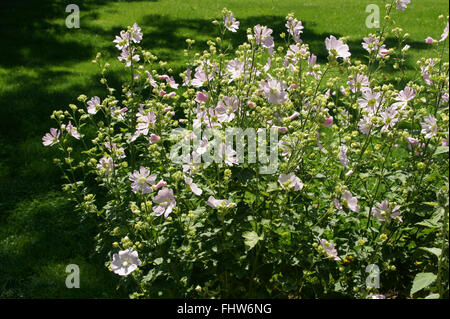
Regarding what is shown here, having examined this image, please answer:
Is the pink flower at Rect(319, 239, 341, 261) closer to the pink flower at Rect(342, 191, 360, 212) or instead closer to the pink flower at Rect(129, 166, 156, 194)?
the pink flower at Rect(342, 191, 360, 212)

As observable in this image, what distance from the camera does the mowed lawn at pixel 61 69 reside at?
296cm

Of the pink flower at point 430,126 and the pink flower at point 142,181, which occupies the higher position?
the pink flower at point 430,126

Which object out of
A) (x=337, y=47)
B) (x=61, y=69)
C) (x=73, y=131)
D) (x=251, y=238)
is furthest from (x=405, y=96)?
(x=61, y=69)

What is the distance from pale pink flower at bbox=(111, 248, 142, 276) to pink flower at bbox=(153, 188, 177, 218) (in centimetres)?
20

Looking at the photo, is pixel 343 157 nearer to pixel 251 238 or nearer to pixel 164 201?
pixel 251 238

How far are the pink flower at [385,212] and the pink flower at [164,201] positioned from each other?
2.97 feet

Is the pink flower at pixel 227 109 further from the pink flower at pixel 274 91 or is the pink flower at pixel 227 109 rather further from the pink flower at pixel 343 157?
the pink flower at pixel 343 157

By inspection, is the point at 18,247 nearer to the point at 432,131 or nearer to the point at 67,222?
the point at 67,222

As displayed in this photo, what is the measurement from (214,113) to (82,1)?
27.8ft

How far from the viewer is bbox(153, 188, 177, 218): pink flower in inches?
77.0

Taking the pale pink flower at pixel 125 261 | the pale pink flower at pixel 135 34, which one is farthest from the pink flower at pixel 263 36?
the pale pink flower at pixel 125 261

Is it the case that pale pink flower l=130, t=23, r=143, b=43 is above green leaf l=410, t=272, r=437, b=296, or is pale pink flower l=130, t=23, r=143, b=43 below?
above

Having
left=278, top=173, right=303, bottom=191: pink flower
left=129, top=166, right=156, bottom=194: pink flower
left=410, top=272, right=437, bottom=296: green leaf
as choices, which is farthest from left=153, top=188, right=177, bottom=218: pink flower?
left=410, top=272, right=437, bottom=296: green leaf
